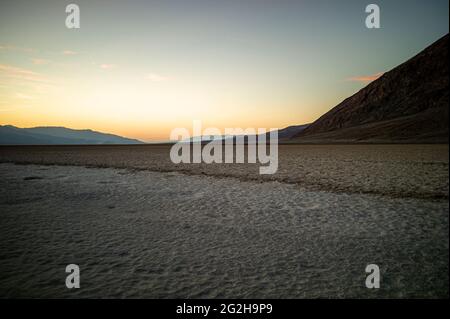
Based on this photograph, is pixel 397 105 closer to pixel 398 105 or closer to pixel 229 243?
pixel 398 105

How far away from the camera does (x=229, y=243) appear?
515 cm

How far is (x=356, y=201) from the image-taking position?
835 cm

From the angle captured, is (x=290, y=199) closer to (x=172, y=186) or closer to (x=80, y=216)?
(x=172, y=186)

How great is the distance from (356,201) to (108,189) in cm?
995

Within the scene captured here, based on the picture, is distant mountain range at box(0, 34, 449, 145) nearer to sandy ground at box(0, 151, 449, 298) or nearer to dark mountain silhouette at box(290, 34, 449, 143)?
dark mountain silhouette at box(290, 34, 449, 143)

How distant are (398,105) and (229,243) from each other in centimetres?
8944

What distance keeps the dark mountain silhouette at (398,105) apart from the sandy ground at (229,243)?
50601mm

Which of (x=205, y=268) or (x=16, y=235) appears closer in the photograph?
(x=205, y=268)

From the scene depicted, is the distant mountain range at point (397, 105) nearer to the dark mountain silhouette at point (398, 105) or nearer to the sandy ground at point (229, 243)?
the dark mountain silhouette at point (398, 105)

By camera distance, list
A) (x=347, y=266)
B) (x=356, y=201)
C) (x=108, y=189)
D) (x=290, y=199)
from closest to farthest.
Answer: (x=347, y=266)
(x=356, y=201)
(x=290, y=199)
(x=108, y=189)

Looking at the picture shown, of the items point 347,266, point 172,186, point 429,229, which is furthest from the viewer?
point 172,186

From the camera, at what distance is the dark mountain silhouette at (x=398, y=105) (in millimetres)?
57125
